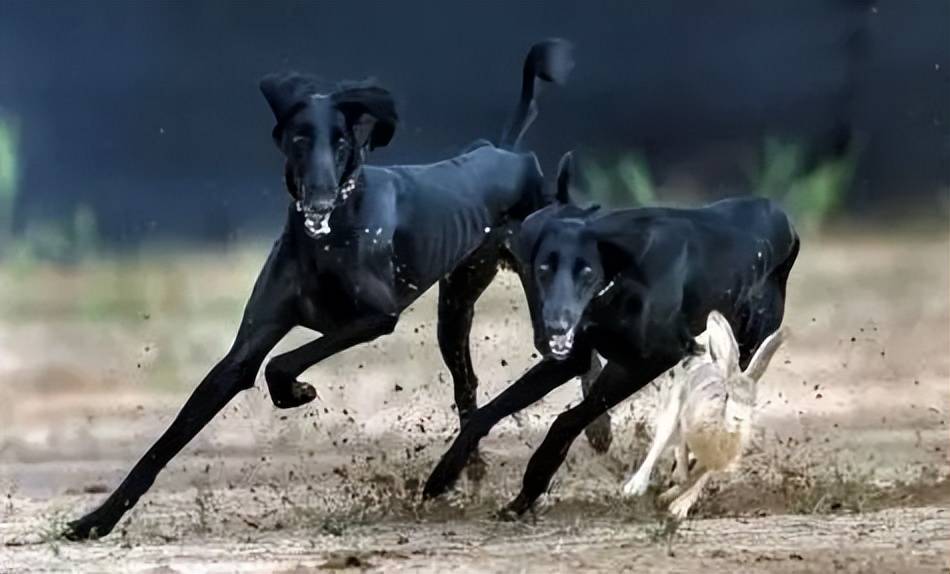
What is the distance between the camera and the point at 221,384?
4.89 m

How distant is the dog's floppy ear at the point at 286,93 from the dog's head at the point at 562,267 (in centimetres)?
85

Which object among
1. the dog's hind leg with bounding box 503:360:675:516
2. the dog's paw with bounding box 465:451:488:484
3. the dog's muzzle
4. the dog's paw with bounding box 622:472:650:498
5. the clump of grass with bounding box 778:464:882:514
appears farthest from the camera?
the dog's paw with bounding box 465:451:488:484

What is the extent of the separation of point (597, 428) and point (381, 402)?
93 cm

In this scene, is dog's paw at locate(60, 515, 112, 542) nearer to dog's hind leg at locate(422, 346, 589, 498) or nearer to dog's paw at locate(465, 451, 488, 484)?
dog's hind leg at locate(422, 346, 589, 498)

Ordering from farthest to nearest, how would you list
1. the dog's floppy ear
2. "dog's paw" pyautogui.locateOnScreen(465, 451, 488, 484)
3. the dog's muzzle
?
"dog's paw" pyautogui.locateOnScreen(465, 451, 488, 484) → the dog's floppy ear → the dog's muzzle

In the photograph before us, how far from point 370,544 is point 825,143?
2593 mm

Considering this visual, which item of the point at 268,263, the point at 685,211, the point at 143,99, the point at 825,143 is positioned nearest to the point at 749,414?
the point at 685,211

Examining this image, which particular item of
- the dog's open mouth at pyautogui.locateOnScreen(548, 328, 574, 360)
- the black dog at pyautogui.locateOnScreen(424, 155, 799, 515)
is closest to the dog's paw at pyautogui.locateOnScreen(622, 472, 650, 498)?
the black dog at pyautogui.locateOnScreen(424, 155, 799, 515)

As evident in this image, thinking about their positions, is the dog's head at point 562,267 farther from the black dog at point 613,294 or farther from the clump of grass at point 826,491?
the clump of grass at point 826,491

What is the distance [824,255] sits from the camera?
6.05 metres

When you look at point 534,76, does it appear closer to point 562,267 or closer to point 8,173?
point 562,267

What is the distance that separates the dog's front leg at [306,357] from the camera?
4785mm

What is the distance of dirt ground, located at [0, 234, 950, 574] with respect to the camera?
5.59 m

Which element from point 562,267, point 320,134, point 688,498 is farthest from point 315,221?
point 688,498
